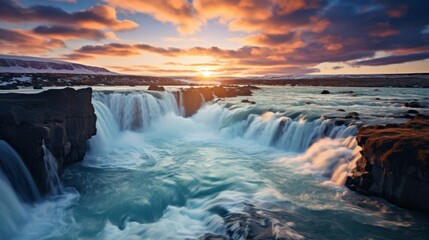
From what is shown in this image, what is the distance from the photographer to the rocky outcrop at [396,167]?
22.4 feet

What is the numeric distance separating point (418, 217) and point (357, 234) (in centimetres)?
183

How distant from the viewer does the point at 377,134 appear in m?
8.87

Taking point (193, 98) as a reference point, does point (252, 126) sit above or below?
below

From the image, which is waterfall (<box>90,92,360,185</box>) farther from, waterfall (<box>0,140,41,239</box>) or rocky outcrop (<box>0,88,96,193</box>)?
waterfall (<box>0,140,41,239</box>)

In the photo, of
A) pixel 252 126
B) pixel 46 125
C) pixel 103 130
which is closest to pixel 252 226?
pixel 46 125

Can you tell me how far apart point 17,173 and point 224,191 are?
20.3 ft

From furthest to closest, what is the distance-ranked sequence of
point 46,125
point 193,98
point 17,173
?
point 193,98 < point 46,125 < point 17,173

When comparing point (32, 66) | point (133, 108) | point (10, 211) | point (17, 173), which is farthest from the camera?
point (32, 66)

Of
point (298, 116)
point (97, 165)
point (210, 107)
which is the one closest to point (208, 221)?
point (97, 165)

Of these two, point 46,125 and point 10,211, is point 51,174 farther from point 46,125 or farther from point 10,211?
point 10,211

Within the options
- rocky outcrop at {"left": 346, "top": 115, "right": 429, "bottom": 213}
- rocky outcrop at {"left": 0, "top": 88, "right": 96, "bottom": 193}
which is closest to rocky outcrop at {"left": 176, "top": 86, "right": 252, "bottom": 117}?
rocky outcrop at {"left": 0, "top": 88, "right": 96, "bottom": 193}

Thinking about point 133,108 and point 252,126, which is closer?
point 252,126

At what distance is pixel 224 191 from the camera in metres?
9.18

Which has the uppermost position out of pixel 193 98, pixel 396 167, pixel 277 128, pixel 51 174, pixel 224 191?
pixel 193 98
